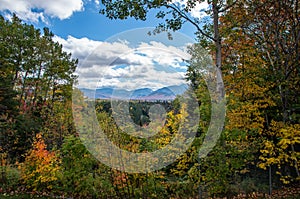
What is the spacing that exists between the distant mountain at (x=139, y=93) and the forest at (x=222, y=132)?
0.66ft

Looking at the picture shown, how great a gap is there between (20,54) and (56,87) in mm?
3049

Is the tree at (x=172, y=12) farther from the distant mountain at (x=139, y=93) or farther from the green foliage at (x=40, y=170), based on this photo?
the green foliage at (x=40, y=170)

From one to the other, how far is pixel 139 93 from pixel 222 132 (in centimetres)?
165

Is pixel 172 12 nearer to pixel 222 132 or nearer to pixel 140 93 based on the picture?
pixel 140 93

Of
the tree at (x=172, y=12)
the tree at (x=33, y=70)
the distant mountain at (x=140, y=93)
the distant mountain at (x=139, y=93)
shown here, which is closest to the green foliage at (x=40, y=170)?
the distant mountain at (x=139, y=93)

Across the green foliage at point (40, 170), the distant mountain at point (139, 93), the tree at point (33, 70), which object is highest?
the tree at point (33, 70)

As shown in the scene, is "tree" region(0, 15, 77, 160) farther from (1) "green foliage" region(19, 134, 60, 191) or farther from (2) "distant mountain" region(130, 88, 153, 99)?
(2) "distant mountain" region(130, 88, 153, 99)

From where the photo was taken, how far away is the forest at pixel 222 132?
4.75 m

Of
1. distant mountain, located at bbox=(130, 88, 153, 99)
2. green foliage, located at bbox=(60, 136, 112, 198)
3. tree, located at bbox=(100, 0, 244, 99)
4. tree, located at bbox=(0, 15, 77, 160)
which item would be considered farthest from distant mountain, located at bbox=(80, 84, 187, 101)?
tree, located at bbox=(0, 15, 77, 160)

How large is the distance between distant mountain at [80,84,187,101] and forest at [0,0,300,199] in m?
0.20

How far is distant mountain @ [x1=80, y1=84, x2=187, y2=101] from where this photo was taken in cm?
427

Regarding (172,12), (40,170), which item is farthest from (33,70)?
(172,12)

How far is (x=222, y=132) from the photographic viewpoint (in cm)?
449

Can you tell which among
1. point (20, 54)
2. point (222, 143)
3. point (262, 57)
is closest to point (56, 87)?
point (20, 54)
